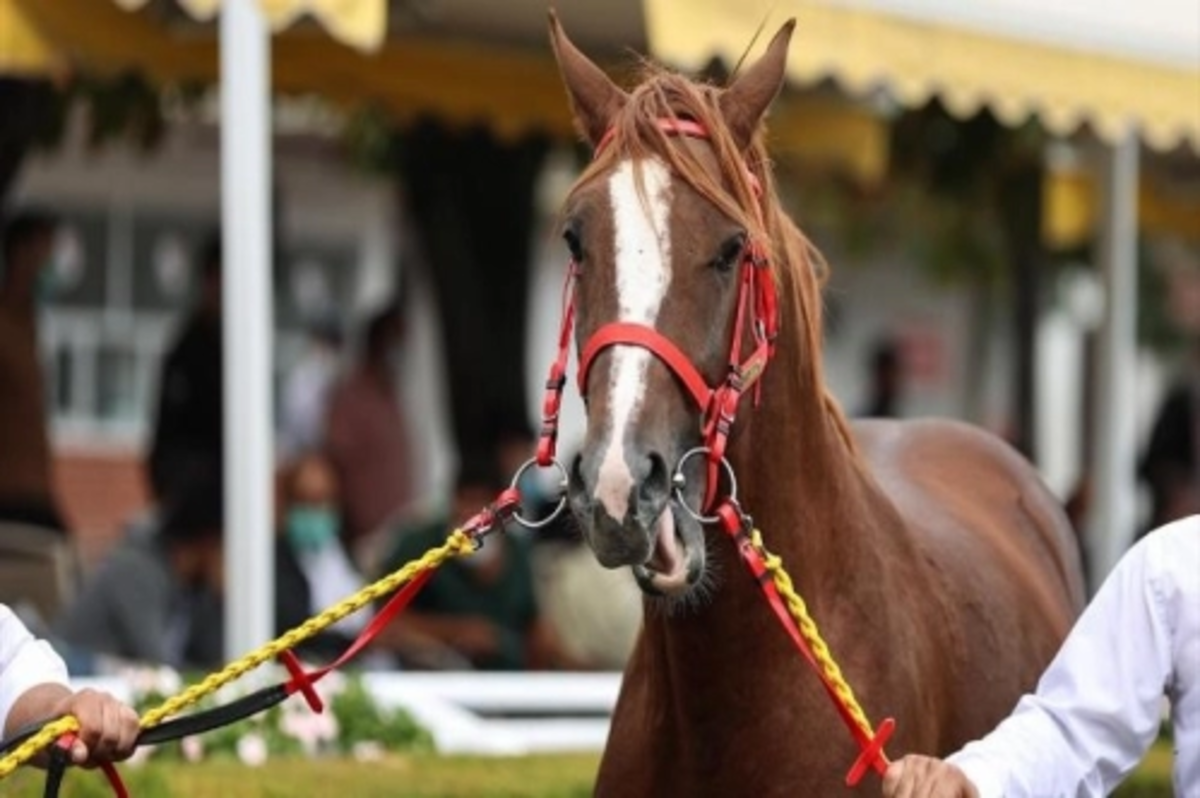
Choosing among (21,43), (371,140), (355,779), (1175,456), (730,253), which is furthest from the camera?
(1175,456)

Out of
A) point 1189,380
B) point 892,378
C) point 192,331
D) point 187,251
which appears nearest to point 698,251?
point 192,331

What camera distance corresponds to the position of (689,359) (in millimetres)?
4613

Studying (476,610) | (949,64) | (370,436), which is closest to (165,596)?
(476,610)

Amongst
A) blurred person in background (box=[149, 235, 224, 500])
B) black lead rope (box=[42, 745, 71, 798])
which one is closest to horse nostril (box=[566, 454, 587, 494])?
black lead rope (box=[42, 745, 71, 798])

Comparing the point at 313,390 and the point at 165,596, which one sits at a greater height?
the point at 165,596

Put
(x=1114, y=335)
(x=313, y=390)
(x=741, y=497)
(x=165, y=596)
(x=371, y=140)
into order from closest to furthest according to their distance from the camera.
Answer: (x=741, y=497), (x=165, y=596), (x=1114, y=335), (x=371, y=140), (x=313, y=390)

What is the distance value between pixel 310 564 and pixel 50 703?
6.18 metres

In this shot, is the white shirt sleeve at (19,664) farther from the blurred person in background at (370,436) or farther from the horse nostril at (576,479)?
the blurred person in background at (370,436)

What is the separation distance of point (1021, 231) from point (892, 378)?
1.14 metres

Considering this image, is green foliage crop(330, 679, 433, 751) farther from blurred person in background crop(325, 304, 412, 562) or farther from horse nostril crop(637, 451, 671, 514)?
blurred person in background crop(325, 304, 412, 562)

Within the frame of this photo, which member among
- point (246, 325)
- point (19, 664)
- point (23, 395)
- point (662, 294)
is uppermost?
point (662, 294)

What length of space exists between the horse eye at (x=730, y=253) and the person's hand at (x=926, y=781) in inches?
33.4

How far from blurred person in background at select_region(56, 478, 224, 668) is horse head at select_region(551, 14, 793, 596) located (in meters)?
5.08

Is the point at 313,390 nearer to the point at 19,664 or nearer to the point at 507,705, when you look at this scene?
the point at 507,705
